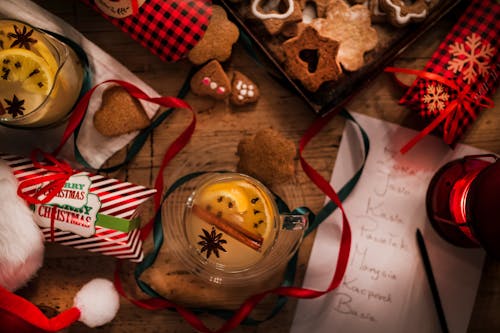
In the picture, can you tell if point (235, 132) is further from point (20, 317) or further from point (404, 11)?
point (20, 317)

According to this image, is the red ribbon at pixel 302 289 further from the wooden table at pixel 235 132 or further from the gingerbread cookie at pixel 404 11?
the gingerbread cookie at pixel 404 11

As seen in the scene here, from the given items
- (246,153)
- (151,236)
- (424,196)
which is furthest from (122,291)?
(424,196)

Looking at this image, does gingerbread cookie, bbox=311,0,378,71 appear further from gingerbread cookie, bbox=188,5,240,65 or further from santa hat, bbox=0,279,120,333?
santa hat, bbox=0,279,120,333

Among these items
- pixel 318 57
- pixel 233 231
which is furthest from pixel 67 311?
pixel 318 57

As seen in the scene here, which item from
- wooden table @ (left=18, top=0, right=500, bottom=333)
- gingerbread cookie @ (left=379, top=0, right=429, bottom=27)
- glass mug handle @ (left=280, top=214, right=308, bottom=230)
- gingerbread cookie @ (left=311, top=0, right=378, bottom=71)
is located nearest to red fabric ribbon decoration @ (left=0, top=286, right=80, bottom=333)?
wooden table @ (left=18, top=0, right=500, bottom=333)

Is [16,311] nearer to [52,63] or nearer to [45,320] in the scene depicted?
[45,320]

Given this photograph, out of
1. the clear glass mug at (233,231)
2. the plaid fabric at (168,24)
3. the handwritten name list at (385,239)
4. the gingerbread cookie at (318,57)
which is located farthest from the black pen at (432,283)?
the plaid fabric at (168,24)
